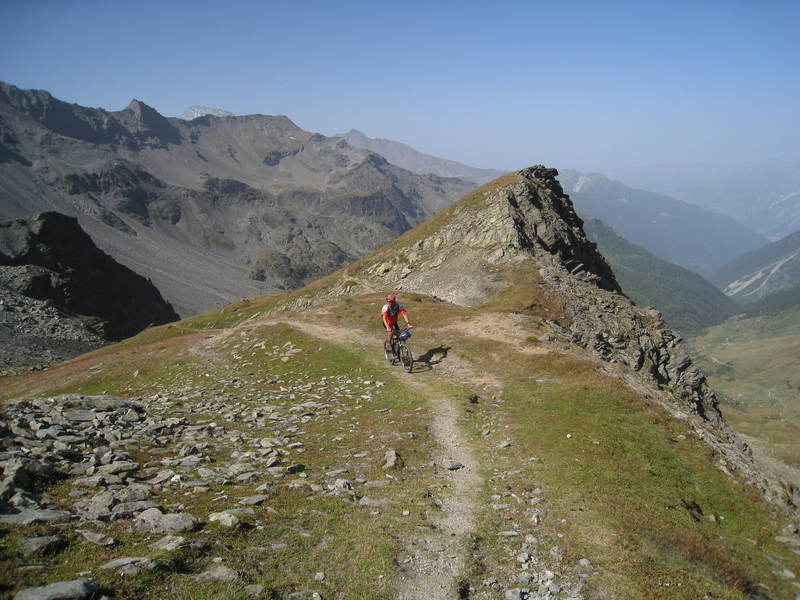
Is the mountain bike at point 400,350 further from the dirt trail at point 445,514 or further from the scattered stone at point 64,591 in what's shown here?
the scattered stone at point 64,591

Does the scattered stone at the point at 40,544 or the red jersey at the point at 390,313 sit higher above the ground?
the red jersey at the point at 390,313

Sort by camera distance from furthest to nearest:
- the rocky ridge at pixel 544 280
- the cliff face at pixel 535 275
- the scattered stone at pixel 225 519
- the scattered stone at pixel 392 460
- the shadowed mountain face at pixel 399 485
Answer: the cliff face at pixel 535 275
the rocky ridge at pixel 544 280
the scattered stone at pixel 392 460
the scattered stone at pixel 225 519
the shadowed mountain face at pixel 399 485

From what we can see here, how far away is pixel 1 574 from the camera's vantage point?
7543mm

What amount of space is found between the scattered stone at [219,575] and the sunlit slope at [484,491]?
0.23 m

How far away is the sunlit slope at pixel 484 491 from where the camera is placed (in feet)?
33.1

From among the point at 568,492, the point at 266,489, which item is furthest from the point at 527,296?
the point at 266,489

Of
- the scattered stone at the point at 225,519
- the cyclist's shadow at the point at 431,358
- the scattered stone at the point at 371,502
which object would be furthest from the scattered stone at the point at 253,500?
the cyclist's shadow at the point at 431,358

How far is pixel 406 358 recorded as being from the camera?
31.2 m

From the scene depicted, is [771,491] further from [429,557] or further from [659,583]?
[429,557]

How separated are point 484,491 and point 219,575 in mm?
9065

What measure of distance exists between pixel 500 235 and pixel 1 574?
7191cm

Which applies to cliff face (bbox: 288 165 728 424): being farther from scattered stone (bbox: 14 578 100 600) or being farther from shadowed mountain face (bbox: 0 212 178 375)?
shadowed mountain face (bbox: 0 212 178 375)

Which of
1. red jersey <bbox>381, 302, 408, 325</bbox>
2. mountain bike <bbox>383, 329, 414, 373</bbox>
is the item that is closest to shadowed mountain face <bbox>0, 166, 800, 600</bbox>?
mountain bike <bbox>383, 329, 414, 373</bbox>

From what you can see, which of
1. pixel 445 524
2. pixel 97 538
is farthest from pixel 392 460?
pixel 97 538
